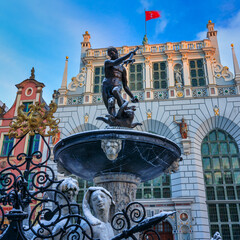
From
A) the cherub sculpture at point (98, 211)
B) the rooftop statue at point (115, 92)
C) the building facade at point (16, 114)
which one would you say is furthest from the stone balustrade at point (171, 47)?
the cherub sculpture at point (98, 211)

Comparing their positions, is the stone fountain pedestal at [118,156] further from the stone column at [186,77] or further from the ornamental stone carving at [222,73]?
the ornamental stone carving at [222,73]

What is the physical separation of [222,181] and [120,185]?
45.1ft

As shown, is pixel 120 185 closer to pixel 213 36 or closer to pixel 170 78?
pixel 170 78

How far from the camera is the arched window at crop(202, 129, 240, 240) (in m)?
16.2

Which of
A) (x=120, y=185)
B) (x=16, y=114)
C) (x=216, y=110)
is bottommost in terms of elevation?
(x=120, y=185)

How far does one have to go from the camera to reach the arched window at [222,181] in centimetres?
1622

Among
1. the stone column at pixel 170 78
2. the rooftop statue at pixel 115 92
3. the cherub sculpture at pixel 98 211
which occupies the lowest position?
the cherub sculpture at pixel 98 211

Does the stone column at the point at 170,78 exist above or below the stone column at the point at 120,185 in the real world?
above

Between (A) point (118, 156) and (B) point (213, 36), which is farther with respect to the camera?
(B) point (213, 36)

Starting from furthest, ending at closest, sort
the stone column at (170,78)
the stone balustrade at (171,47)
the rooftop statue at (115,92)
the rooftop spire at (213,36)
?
the rooftop spire at (213,36) → the stone balustrade at (171,47) → the stone column at (170,78) → the rooftop statue at (115,92)

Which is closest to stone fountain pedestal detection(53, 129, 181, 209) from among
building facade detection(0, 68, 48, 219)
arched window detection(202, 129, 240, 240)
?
arched window detection(202, 129, 240, 240)

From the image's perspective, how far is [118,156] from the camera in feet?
17.3

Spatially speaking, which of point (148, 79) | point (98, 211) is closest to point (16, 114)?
point (148, 79)

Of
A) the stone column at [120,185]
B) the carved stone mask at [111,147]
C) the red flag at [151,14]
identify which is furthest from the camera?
the red flag at [151,14]
